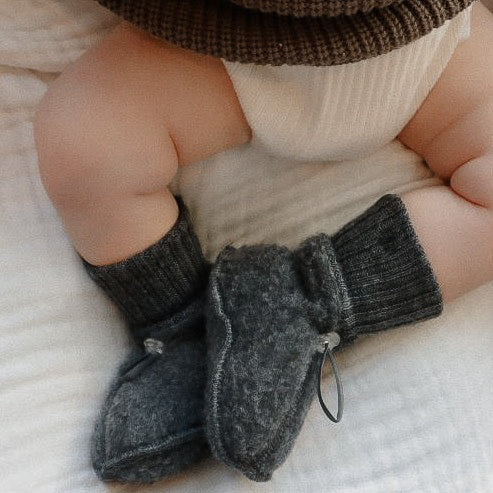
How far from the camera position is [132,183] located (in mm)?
640

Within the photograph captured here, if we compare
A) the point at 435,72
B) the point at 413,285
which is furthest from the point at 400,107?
the point at 413,285

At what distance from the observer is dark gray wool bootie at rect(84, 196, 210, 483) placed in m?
0.66

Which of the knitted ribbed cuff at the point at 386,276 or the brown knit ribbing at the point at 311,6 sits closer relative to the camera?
the brown knit ribbing at the point at 311,6

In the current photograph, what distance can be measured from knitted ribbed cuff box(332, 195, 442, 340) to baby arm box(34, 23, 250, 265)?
17 cm

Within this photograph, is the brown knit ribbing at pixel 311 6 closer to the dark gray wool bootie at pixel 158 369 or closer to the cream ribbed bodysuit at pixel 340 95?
the cream ribbed bodysuit at pixel 340 95

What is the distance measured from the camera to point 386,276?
0.68 metres

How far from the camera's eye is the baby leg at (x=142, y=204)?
2.06 ft

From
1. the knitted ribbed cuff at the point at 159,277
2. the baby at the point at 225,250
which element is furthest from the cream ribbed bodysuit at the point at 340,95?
the knitted ribbed cuff at the point at 159,277

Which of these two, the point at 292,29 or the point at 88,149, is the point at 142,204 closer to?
the point at 88,149

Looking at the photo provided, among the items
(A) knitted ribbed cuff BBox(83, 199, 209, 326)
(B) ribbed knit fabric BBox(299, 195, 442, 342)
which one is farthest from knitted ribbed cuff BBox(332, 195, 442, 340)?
Answer: (A) knitted ribbed cuff BBox(83, 199, 209, 326)

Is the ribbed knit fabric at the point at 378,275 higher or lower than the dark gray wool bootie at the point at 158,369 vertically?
higher

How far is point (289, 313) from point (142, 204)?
0.52ft

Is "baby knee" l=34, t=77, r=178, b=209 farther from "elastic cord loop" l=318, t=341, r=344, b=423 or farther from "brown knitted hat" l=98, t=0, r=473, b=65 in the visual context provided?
"elastic cord loop" l=318, t=341, r=344, b=423

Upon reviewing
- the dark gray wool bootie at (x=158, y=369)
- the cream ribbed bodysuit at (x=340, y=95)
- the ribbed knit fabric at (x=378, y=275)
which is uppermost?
the cream ribbed bodysuit at (x=340, y=95)
